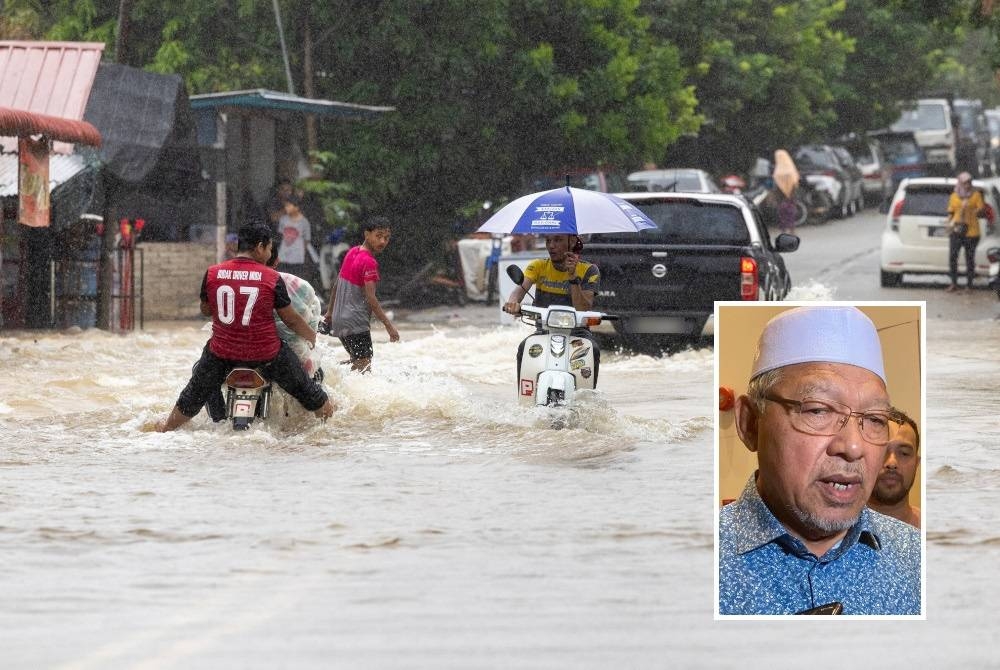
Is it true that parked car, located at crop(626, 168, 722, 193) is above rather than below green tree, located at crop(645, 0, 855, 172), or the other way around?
below

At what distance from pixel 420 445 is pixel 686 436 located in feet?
5.52

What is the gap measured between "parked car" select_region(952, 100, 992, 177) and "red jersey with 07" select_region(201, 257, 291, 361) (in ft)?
149

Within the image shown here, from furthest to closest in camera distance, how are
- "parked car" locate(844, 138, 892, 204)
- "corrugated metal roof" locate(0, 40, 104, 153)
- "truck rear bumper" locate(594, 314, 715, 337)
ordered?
"parked car" locate(844, 138, 892, 204) → "corrugated metal roof" locate(0, 40, 104, 153) → "truck rear bumper" locate(594, 314, 715, 337)

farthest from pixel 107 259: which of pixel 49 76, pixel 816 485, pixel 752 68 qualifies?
pixel 752 68

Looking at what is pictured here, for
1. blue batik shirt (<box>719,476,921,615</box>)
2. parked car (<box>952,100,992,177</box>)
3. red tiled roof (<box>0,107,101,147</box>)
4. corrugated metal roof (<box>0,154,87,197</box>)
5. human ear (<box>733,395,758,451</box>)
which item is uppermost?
parked car (<box>952,100,992,177</box>)

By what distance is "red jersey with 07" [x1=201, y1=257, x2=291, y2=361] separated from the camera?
11508mm

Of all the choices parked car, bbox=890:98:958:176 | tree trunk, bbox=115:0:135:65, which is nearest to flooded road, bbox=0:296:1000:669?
tree trunk, bbox=115:0:135:65

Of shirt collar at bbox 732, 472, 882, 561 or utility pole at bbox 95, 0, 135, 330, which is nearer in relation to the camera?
shirt collar at bbox 732, 472, 882, 561

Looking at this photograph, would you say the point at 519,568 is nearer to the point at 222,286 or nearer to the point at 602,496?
the point at 602,496

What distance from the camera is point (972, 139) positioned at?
190ft

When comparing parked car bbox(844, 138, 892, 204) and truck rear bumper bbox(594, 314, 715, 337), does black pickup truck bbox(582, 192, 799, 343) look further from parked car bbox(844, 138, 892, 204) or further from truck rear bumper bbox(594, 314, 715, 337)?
parked car bbox(844, 138, 892, 204)

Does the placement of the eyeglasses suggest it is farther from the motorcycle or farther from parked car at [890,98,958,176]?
parked car at [890,98,958,176]

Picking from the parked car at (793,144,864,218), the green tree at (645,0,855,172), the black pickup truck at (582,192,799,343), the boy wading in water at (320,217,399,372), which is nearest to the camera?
the boy wading in water at (320,217,399,372)

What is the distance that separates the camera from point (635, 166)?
121 feet
